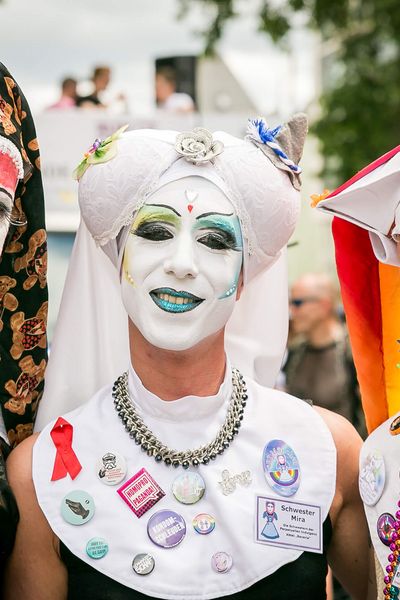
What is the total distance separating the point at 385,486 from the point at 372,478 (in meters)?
0.05

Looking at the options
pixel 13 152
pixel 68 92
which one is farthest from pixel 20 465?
pixel 68 92

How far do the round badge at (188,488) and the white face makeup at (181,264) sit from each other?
1.11ft

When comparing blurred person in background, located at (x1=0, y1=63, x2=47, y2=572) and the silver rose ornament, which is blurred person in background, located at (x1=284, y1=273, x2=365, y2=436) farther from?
the silver rose ornament

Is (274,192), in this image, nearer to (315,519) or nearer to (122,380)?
(122,380)

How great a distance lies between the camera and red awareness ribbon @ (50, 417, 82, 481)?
2346mm

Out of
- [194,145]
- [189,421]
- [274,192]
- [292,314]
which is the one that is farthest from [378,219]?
[292,314]

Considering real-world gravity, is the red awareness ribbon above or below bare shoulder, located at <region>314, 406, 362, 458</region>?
above

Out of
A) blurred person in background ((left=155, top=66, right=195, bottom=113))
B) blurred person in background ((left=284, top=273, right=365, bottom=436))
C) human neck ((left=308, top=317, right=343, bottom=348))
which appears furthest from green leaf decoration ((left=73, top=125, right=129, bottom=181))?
blurred person in background ((left=155, top=66, right=195, bottom=113))

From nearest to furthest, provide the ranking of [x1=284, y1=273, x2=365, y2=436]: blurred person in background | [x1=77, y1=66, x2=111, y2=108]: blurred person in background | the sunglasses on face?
[x1=284, y1=273, x2=365, y2=436]: blurred person in background
the sunglasses on face
[x1=77, y1=66, x2=111, y2=108]: blurred person in background

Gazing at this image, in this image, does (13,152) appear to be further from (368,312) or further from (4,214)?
(368,312)

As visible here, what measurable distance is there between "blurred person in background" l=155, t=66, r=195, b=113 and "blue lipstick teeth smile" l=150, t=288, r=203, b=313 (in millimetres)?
4861

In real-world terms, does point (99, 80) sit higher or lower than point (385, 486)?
higher

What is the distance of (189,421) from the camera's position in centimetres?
245

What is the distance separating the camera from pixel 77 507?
7.54 ft
